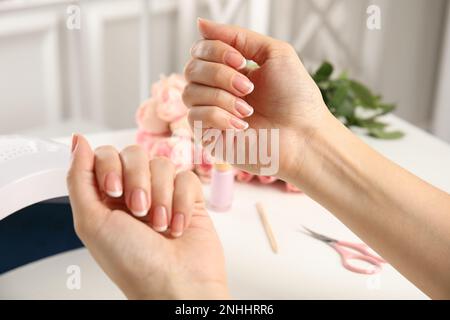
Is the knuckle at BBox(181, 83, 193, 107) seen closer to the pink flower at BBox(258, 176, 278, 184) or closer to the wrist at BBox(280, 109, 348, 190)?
the wrist at BBox(280, 109, 348, 190)

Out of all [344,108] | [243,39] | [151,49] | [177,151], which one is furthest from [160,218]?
[151,49]

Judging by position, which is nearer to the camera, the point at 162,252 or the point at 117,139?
the point at 162,252

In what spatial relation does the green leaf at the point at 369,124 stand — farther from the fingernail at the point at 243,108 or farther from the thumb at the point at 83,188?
Result: the thumb at the point at 83,188

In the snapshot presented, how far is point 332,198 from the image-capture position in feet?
2.95

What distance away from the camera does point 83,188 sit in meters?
0.66

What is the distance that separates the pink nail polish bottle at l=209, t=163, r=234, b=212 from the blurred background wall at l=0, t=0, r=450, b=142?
43.5 inches

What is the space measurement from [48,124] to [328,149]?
1.49m

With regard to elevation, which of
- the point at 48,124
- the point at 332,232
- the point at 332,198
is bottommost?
the point at 48,124

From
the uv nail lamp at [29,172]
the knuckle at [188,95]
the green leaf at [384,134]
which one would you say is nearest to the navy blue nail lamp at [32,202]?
the uv nail lamp at [29,172]

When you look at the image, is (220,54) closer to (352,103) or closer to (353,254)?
(353,254)

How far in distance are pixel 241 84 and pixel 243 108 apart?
0.11ft

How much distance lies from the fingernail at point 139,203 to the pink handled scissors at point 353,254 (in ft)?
1.29
